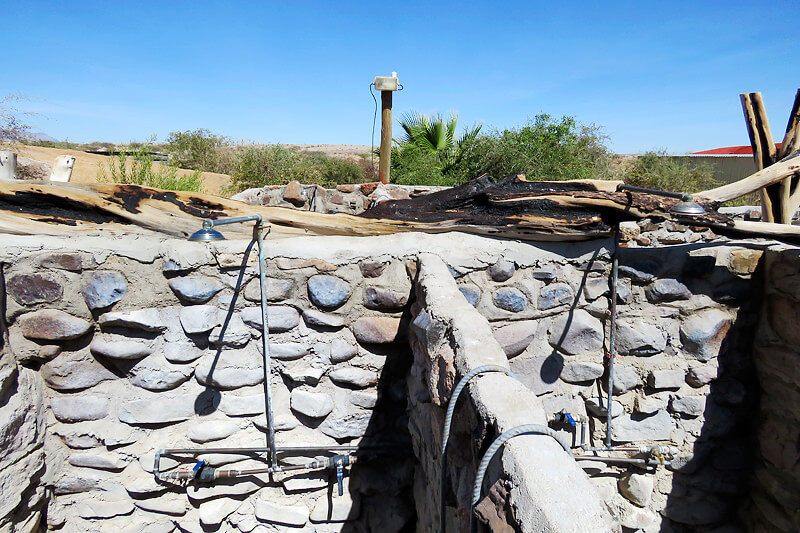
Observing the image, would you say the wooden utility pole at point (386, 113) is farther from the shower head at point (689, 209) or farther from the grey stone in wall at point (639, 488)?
the grey stone in wall at point (639, 488)

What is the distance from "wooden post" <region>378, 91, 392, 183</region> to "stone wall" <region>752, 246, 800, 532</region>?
15.4ft

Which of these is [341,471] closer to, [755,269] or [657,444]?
[657,444]

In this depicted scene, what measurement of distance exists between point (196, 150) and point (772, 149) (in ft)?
41.1

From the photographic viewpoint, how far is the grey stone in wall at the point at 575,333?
2291 millimetres

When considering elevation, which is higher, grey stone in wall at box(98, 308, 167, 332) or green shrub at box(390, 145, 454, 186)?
green shrub at box(390, 145, 454, 186)

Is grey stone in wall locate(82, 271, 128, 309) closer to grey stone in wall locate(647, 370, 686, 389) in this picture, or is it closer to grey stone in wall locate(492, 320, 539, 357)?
grey stone in wall locate(492, 320, 539, 357)

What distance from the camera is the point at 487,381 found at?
125 cm

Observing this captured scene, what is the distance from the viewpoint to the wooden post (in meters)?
6.00

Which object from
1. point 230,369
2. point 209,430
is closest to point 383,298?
point 230,369

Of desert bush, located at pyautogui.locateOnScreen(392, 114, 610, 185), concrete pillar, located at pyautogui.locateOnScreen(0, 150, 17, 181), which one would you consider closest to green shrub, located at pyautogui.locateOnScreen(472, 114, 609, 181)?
desert bush, located at pyautogui.locateOnScreen(392, 114, 610, 185)

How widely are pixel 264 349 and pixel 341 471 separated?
678 millimetres

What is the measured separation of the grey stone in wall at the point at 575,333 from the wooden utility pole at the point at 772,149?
273 cm

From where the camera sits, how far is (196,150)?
40.9ft

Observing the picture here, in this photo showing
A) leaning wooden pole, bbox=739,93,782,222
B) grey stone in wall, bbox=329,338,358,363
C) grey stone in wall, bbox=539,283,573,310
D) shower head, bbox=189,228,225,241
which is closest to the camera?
shower head, bbox=189,228,225,241
